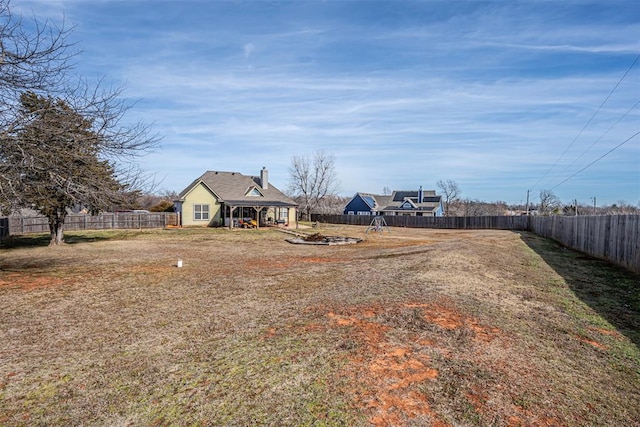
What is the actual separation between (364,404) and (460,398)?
953 millimetres

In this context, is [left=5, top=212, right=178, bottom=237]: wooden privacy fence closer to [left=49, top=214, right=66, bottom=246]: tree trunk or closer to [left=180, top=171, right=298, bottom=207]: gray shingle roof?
[left=180, top=171, right=298, bottom=207]: gray shingle roof

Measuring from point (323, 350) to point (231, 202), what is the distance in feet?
91.4

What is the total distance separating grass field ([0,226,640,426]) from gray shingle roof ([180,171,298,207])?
22.9 metres

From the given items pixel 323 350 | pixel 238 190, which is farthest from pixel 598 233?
pixel 238 190

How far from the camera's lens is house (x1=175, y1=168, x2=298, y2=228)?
3122 cm

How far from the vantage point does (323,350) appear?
Answer: 4.51m

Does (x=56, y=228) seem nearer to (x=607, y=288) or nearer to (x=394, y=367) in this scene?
(x=394, y=367)

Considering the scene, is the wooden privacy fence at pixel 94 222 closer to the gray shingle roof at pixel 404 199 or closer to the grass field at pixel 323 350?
the grass field at pixel 323 350

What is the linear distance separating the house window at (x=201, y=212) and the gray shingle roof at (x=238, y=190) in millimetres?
1451

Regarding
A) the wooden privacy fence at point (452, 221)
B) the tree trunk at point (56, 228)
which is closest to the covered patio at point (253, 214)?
the wooden privacy fence at point (452, 221)

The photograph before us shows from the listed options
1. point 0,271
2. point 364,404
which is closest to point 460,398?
point 364,404

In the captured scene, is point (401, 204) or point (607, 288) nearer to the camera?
point (607, 288)

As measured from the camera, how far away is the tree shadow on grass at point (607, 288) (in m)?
6.18

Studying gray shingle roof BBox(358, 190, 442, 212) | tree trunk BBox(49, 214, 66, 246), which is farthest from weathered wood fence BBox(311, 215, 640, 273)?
tree trunk BBox(49, 214, 66, 246)
